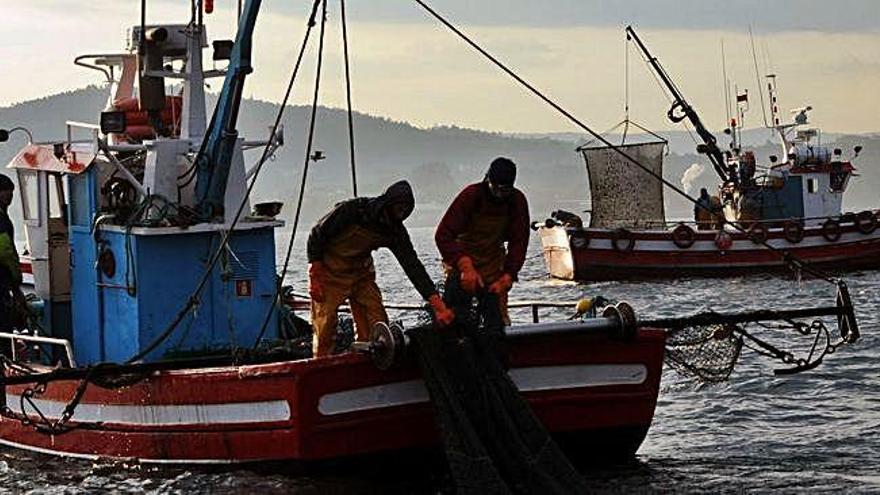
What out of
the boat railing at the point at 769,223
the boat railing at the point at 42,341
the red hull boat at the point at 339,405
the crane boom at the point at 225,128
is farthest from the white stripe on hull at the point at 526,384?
the boat railing at the point at 769,223

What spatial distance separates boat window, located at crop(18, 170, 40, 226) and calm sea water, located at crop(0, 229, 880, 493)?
2453 mm

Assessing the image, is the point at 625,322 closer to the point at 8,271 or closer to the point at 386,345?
the point at 386,345

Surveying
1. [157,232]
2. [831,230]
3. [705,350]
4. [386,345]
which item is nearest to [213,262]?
[157,232]

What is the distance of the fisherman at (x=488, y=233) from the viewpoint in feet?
40.1

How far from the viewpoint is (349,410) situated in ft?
39.3

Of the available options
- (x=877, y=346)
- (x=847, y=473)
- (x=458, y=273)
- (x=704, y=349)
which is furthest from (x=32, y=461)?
(x=877, y=346)

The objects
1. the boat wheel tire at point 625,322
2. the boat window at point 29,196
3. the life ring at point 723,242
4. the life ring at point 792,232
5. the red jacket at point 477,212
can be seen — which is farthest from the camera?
the life ring at point 723,242

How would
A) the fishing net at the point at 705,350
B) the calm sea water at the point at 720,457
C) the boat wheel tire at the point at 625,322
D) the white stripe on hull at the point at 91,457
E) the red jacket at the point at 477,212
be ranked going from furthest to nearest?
the fishing net at the point at 705,350 < the white stripe on hull at the point at 91,457 < the calm sea water at the point at 720,457 < the boat wheel tire at the point at 625,322 < the red jacket at the point at 477,212

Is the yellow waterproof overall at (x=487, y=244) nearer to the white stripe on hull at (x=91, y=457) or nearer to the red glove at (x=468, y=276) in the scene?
the red glove at (x=468, y=276)

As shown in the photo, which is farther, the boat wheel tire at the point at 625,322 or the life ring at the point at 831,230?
the life ring at the point at 831,230

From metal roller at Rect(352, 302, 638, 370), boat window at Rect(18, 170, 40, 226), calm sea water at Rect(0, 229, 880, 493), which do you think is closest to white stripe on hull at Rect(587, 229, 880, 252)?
calm sea water at Rect(0, 229, 880, 493)

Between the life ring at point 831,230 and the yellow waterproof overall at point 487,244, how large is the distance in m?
29.2

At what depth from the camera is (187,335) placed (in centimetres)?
1451

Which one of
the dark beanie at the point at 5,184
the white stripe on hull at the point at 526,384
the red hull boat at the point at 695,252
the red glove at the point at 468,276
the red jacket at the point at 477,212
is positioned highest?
the dark beanie at the point at 5,184
